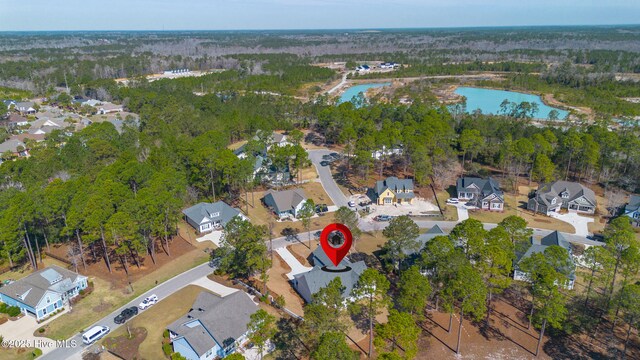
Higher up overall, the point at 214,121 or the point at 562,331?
the point at 214,121

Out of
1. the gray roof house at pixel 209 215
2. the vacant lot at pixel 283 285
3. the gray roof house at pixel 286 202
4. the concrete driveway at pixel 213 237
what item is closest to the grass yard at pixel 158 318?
the vacant lot at pixel 283 285

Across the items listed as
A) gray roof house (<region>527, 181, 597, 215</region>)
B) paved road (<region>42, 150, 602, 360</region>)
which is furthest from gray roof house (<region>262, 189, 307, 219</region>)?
gray roof house (<region>527, 181, 597, 215</region>)

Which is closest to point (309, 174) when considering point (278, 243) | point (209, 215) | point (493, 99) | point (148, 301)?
point (209, 215)

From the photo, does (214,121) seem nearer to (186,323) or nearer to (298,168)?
(298,168)

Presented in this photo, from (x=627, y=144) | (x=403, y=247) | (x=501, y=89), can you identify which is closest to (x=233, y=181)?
(x=403, y=247)

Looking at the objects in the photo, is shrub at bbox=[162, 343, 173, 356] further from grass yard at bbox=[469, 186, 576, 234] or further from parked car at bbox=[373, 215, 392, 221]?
grass yard at bbox=[469, 186, 576, 234]

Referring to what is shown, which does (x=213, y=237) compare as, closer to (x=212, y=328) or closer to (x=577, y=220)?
(x=212, y=328)

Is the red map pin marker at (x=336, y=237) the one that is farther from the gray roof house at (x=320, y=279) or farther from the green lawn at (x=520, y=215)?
the green lawn at (x=520, y=215)
